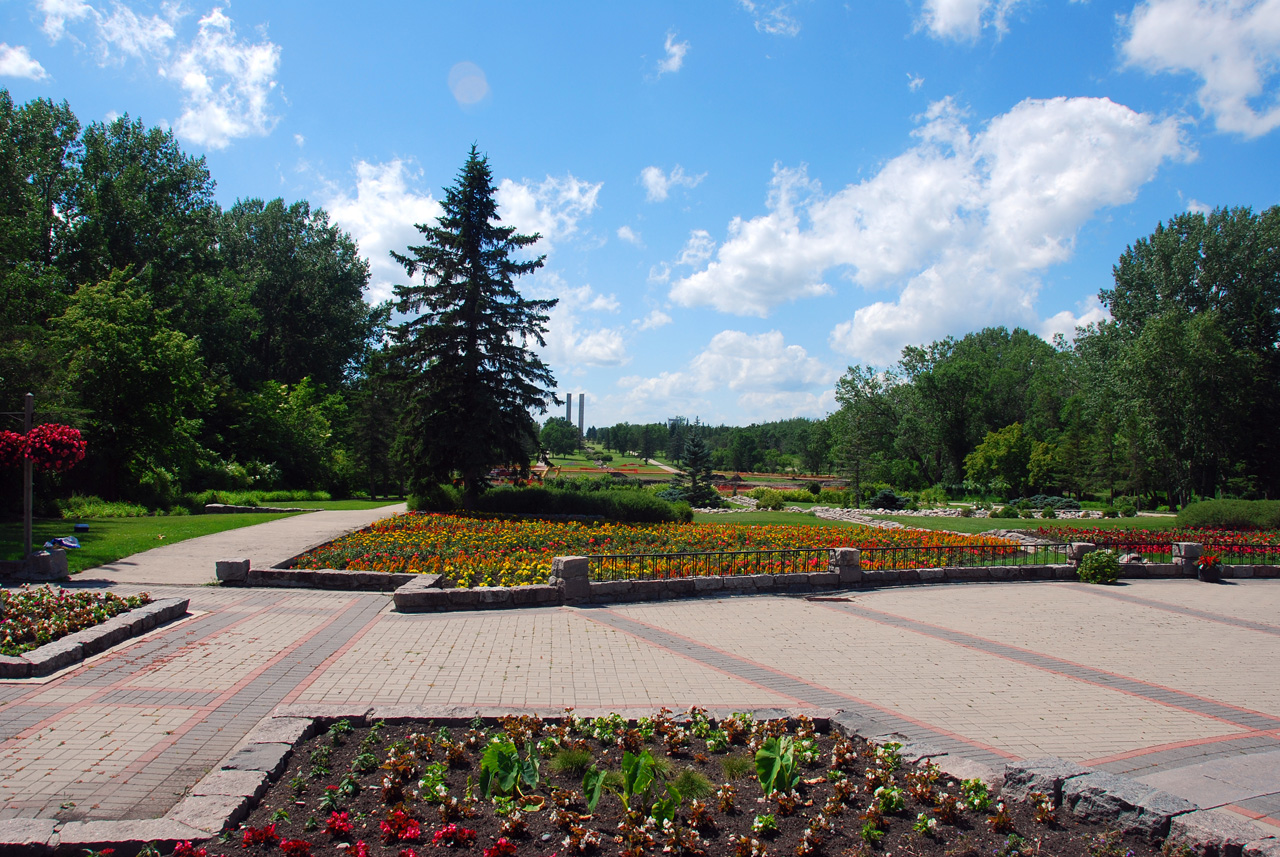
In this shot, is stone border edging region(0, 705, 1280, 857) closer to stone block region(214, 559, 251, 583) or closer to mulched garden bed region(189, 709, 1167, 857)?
mulched garden bed region(189, 709, 1167, 857)

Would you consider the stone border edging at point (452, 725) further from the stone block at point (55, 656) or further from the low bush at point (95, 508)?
the low bush at point (95, 508)

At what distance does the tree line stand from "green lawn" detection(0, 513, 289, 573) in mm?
2961

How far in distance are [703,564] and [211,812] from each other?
9938 mm

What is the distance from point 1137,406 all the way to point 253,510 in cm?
4393

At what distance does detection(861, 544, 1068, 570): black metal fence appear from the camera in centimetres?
1438

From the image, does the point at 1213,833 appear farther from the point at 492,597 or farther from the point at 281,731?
the point at 492,597

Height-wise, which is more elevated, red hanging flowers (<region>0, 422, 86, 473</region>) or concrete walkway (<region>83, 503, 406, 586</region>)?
red hanging flowers (<region>0, 422, 86, 473</region>)

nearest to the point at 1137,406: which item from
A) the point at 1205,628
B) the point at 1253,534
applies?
the point at 1253,534

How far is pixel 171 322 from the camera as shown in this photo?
32.7 meters

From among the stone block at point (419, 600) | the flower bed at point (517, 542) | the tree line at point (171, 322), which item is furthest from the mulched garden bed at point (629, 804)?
the tree line at point (171, 322)

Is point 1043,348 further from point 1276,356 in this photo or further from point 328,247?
point 328,247

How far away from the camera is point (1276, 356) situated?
130 ft

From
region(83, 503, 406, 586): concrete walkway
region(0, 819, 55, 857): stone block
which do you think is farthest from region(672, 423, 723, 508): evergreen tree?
region(0, 819, 55, 857): stone block

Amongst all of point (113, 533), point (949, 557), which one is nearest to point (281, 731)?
point (113, 533)
